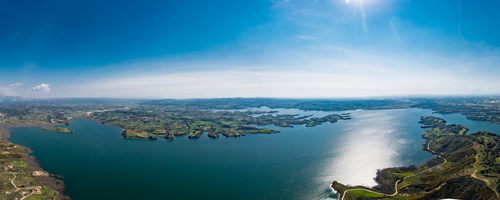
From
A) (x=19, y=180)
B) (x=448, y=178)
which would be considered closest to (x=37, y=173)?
(x=19, y=180)

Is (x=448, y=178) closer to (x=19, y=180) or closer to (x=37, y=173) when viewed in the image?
(x=19, y=180)

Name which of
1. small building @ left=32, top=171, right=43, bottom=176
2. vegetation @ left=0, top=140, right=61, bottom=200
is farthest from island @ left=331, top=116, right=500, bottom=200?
small building @ left=32, top=171, right=43, bottom=176

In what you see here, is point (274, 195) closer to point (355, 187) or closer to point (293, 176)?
point (293, 176)

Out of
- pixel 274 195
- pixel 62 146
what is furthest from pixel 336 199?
pixel 62 146

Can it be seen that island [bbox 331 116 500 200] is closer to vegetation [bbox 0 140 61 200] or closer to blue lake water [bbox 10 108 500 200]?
blue lake water [bbox 10 108 500 200]

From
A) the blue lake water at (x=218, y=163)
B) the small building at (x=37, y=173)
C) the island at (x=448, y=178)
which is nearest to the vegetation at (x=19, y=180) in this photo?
the small building at (x=37, y=173)
